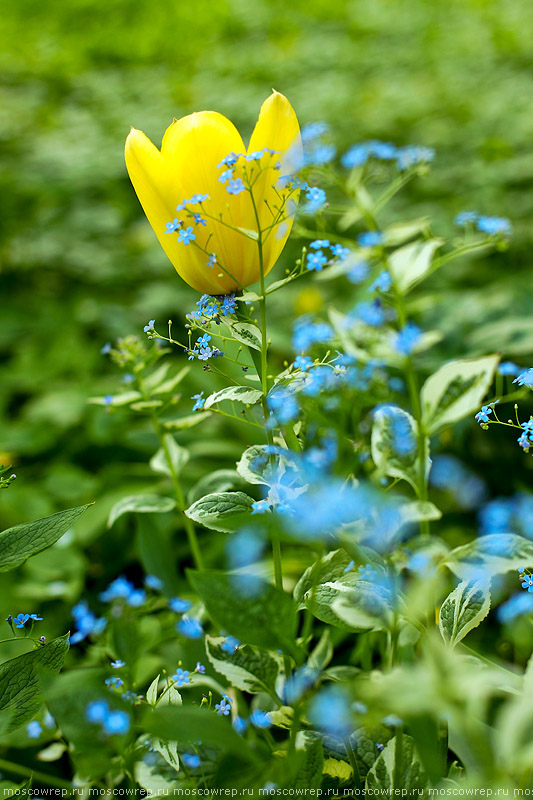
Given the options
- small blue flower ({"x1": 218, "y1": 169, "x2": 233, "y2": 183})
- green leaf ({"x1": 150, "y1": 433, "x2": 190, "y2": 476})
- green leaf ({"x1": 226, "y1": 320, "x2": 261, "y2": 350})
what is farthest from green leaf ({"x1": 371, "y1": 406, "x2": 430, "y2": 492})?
green leaf ({"x1": 150, "y1": 433, "x2": 190, "y2": 476})

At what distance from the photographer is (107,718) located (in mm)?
434

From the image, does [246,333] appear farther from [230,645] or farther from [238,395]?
[230,645]

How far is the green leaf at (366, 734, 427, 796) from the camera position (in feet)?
1.77

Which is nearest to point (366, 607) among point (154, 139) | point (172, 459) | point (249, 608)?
point (249, 608)

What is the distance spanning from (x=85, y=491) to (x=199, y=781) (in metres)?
0.78

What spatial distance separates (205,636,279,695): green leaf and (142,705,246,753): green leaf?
0.73 ft

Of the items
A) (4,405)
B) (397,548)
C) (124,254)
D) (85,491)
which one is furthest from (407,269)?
(124,254)

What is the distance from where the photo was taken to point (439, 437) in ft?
4.17

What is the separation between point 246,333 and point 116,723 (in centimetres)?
33

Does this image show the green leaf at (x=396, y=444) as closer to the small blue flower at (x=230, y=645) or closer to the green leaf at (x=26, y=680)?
the small blue flower at (x=230, y=645)

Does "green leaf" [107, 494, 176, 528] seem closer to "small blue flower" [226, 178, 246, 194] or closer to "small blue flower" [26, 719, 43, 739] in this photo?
"small blue flower" [26, 719, 43, 739]

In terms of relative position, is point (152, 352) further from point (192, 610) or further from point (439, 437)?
point (439, 437)

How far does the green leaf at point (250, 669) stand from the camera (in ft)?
2.04

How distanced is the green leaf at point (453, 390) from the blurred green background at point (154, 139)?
0.76 meters
